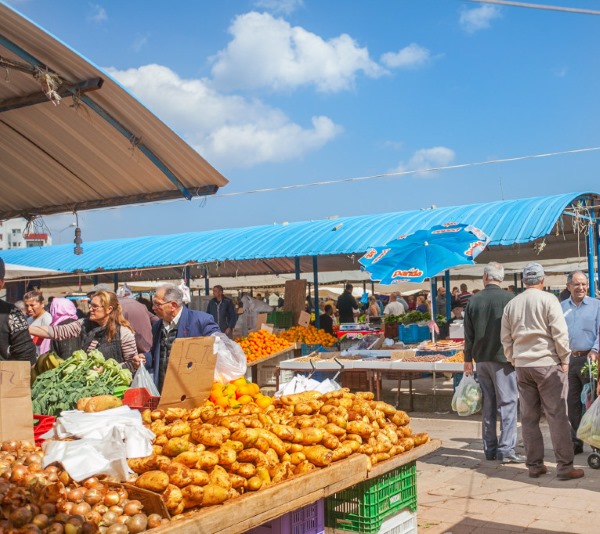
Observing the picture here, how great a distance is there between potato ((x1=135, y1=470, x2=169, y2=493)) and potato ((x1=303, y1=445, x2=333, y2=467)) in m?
1.00

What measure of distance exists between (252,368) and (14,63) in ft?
28.4

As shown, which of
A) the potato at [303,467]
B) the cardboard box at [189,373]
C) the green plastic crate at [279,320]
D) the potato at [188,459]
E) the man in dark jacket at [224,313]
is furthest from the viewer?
the green plastic crate at [279,320]

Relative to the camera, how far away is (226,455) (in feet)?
Result: 12.2

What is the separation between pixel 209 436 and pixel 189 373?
112cm

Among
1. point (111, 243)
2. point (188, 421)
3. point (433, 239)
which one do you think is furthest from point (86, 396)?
point (111, 243)

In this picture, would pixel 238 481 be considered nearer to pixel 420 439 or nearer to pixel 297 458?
pixel 297 458

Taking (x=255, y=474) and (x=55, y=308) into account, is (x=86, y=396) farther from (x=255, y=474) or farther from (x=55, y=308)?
(x=55, y=308)

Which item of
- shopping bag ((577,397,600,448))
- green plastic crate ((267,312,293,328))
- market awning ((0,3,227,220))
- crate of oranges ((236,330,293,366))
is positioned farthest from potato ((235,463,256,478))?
green plastic crate ((267,312,293,328))

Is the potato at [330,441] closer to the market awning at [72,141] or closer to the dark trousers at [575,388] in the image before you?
the market awning at [72,141]

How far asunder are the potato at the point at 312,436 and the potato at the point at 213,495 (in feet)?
2.91

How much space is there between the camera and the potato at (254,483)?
3.56m

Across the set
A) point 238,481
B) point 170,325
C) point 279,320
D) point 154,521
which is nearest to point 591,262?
point 279,320

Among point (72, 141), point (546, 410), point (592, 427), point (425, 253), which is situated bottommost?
point (546, 410)

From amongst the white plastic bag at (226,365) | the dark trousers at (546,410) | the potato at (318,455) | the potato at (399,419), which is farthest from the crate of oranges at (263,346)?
the potato at (318,455)
